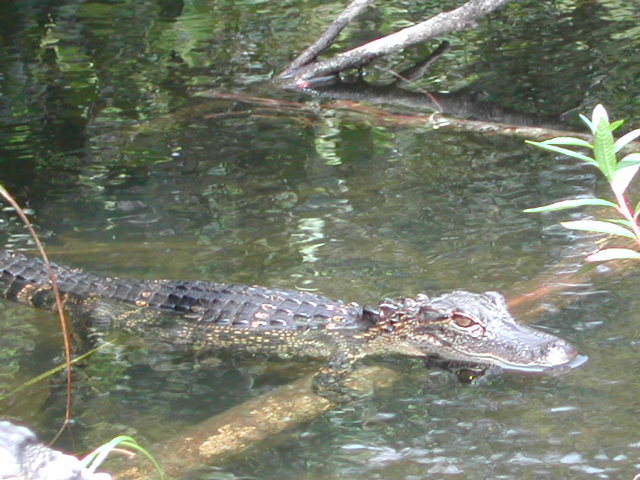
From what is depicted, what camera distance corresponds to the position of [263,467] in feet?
12.9

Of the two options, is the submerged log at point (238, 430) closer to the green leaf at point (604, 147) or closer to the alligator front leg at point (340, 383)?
the alligator front leg at point (340, 383)

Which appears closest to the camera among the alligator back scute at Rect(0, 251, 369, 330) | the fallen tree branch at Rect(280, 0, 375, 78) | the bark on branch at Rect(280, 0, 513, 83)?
the alligator back scute at Rect(0, 251, 369, 330)

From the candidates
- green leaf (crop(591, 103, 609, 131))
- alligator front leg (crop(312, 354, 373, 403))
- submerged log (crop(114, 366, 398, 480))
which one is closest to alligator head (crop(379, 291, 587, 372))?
alligator front leg (crop(312, 354, 373, 403))

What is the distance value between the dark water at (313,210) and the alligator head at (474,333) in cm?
11

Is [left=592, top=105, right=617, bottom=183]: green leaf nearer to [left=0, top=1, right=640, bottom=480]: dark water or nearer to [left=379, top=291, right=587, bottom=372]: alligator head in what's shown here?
[left=0, top=1, right=640, bottom=480]: dark water

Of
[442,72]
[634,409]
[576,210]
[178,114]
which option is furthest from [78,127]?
[634,409]

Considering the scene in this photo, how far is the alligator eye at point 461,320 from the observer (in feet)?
15.6

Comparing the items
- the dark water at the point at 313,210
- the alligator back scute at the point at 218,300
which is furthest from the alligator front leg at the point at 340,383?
the alligator back scute at the point at 218,300

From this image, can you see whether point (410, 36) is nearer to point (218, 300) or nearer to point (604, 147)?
point (218, 300)

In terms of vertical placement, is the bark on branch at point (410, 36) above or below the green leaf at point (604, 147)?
below

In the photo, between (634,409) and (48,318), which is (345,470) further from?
(48,318)

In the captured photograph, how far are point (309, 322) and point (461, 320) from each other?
0.78 meters

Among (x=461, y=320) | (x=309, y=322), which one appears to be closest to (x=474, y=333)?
(x=461, y=320)

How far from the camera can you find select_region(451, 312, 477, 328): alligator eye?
4770 mm
